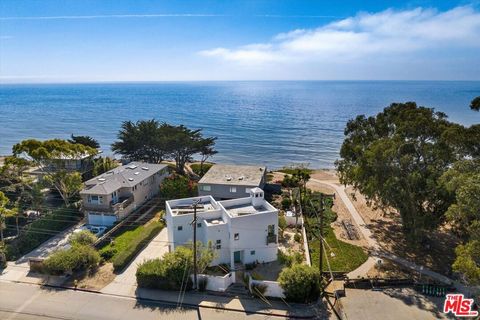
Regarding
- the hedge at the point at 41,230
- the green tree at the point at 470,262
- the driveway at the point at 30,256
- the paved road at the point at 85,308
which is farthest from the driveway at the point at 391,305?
the hedge at the point at 41,230

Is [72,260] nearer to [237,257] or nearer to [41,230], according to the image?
[41,230]

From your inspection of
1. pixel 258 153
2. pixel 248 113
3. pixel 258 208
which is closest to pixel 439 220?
pixel 258 208

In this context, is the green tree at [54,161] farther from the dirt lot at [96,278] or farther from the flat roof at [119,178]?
the dirt lot at [96,278]

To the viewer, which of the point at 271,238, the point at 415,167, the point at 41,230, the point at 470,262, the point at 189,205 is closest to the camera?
the point at 470,262

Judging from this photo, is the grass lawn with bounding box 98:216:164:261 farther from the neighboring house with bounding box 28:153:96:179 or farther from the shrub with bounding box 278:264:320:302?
the neighboring house with bounding box 28:153:96:179

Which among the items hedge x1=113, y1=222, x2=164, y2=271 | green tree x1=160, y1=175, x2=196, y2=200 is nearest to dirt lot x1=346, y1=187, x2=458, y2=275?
green tree x1=160, y1=175, x2=196, y2=200

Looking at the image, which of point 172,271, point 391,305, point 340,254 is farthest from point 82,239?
point 391,305
